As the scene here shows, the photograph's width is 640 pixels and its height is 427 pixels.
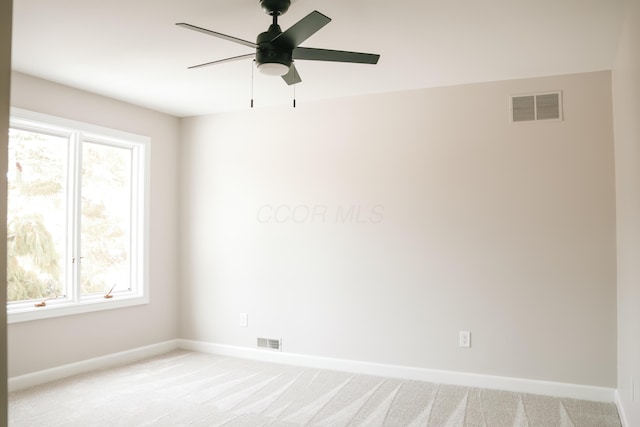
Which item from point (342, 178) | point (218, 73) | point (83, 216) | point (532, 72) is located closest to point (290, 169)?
point (342, 178)

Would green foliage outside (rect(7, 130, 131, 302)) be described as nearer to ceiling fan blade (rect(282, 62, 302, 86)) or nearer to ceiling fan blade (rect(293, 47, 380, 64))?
ceiling fan blade (rect(282, 62, 302, 86))

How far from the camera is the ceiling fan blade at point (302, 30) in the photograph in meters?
2.10

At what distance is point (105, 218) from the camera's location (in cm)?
457

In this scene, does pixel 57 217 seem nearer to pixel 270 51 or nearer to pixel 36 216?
pixel 36 216

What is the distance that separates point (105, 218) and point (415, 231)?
9.61 feet

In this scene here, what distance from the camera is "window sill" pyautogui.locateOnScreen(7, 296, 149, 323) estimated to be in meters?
3.71

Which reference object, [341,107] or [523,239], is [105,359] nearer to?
[341,107]

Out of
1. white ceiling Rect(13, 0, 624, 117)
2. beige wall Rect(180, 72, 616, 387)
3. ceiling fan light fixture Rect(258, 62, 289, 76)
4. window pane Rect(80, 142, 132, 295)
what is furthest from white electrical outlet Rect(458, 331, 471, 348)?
window pane Rect(80, 142, 132, 295)

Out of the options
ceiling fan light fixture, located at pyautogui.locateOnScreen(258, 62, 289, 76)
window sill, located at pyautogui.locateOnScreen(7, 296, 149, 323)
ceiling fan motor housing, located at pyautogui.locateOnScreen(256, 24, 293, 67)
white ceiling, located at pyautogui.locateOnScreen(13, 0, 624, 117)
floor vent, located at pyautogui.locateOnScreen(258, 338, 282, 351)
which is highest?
white ceiling, located at pyautogui.locateOnScreen(13, 0, 624, 117)

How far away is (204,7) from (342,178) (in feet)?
7.01

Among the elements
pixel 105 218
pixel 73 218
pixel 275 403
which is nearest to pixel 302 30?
pixel 275 403

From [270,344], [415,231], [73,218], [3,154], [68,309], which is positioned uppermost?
[3,154]

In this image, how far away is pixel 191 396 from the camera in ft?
11.7

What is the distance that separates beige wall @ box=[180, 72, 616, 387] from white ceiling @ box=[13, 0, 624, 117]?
1.32 ft
